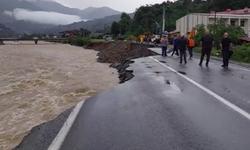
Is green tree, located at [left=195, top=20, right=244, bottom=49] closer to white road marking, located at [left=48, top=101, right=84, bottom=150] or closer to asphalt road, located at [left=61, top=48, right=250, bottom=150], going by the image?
asphalt road, located at [left=61, top=48, right=250, bottom=150]

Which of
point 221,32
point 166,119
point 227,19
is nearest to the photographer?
point 166,119

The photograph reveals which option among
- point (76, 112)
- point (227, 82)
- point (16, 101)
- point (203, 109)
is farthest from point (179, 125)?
point (16, 101)

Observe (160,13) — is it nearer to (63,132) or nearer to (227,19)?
(227,19)

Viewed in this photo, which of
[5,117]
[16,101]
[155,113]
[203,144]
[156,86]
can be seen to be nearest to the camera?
[203,144]

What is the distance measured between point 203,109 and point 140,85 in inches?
185

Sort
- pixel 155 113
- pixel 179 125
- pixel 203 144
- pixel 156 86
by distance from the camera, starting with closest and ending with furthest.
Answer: pixel 203 144
pixel 179 125
pixel 155 113
pixel 156 86

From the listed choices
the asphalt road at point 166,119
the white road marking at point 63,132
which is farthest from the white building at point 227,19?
the white road marking at point 63,132

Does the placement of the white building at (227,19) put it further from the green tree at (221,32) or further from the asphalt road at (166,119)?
the asphalt road at (166,119)

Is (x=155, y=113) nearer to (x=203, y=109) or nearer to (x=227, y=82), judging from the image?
(x=203, y=109)

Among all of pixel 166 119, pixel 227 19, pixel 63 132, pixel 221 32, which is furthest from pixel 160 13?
pixel 63 132

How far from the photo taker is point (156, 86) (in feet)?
40.0

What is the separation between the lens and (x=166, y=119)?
743cm

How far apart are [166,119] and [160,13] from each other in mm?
110948

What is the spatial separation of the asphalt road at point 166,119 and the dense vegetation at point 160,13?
74973 mm
